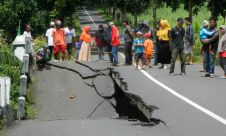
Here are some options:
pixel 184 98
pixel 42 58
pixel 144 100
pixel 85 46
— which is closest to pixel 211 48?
pixel 184 98

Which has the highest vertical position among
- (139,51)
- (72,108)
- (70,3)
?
(70,3)

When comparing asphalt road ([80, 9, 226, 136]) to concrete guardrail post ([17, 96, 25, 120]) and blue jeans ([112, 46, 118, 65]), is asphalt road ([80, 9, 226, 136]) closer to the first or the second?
blue jeans ([112, 46, 118, 65])

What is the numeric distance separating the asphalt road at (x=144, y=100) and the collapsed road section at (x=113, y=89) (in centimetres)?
19

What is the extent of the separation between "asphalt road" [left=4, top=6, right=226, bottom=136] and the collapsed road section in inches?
7.4

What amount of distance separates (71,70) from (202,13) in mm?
59346

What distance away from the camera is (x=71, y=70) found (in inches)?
821

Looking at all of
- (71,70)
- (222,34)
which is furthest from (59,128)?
(71,70)

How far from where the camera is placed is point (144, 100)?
13.6 meters

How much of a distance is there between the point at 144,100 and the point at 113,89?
4.36 meters

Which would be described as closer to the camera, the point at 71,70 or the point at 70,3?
the point at 71,70

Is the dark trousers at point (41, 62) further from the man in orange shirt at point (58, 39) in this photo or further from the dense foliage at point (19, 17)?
the dense foliage at point (19, 17)

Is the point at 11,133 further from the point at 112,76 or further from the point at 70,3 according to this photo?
the point at 70,3

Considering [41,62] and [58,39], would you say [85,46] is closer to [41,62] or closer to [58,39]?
[58,39]

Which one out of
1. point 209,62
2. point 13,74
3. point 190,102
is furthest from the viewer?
point 209,62
